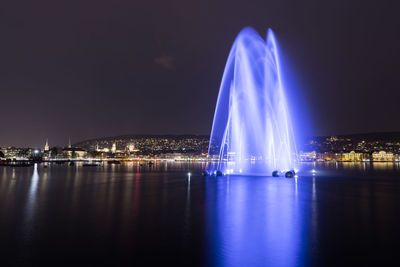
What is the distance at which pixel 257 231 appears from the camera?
13391 millimetres

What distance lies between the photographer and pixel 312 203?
21.3 m

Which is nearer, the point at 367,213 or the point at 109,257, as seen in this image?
the point at 109,257

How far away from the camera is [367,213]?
58.2 feet

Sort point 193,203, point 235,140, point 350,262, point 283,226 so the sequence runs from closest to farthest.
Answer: point 350,262 → point 283,226 → point 193,203 → point 235,140

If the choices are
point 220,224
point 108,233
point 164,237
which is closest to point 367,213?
point 220,224

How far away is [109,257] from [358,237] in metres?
8.78

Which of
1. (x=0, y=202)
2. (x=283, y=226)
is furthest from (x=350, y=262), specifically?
(x=0, y=202)

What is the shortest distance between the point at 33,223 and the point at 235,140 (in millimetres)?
28551

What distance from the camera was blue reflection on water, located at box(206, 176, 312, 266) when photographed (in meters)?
9.88

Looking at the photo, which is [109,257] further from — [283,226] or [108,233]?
[283,226]

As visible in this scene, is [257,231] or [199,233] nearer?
[199,233]

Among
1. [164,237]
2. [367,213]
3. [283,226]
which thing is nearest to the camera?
[164,237]

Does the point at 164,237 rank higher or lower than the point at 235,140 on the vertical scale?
lower

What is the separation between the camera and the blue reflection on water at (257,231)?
9.88 m
